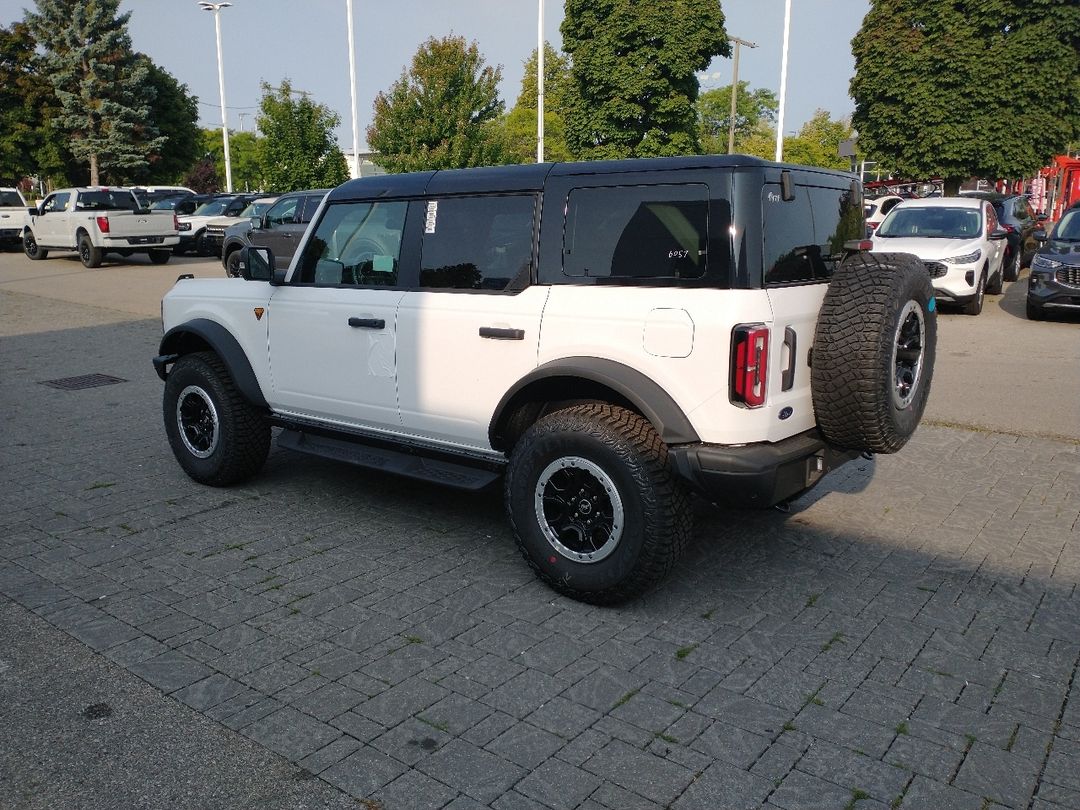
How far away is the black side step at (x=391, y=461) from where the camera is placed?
15.6ft

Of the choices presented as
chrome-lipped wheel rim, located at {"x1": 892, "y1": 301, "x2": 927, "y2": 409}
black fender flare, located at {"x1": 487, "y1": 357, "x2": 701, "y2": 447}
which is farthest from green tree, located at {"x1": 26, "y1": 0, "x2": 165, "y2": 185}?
chrome-lipped wheel rim, located at {"x1": 892, "y1": 301, "x2": 927, "y2": 409}

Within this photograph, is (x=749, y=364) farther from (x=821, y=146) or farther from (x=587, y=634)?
(x=821, y=146)

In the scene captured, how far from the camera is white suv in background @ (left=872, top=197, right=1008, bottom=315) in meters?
13.9

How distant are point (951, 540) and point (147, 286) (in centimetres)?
1778

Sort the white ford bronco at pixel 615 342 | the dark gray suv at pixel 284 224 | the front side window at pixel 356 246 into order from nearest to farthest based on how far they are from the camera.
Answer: the white ford bronco at pixel 615 342 < the front side window at pixel 356 246 < the dark gray suv at pixel 284 224

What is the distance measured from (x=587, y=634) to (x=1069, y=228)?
499 inches

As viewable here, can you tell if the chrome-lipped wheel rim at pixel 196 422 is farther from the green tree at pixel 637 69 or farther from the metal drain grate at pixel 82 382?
the green tree at pixel 637 69

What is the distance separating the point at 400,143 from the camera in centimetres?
2970

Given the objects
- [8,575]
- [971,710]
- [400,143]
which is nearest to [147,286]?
[400,143]

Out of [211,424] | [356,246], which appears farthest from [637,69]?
[356,246]

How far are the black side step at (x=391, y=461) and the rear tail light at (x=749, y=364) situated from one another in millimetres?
1429

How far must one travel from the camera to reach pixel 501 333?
446cm

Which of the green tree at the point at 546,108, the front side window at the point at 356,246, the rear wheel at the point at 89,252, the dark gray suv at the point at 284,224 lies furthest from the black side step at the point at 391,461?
the green tree at the point at 546,108

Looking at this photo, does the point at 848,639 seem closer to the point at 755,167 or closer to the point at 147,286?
the point at 755,167
